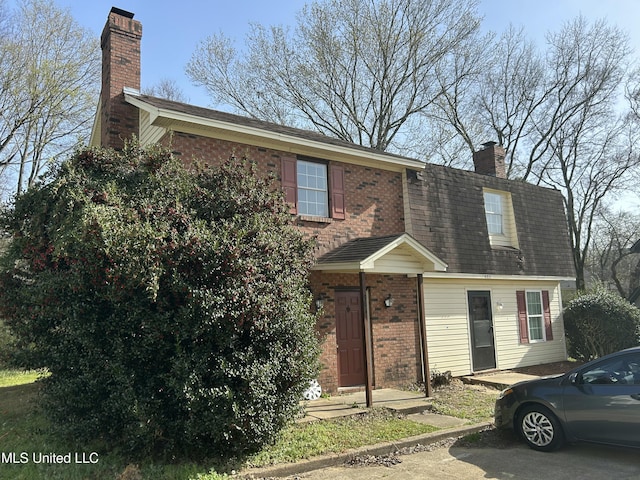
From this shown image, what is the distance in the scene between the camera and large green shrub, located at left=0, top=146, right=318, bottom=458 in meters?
5.63

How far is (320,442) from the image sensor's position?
673 centimetres

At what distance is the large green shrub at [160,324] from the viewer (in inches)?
222

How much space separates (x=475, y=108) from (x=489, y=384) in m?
21.3

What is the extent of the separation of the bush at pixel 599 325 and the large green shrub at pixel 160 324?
11970 mm

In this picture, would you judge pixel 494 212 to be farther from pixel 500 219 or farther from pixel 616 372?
pixel 616 372

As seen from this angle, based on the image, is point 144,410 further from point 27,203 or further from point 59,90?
point 59,90

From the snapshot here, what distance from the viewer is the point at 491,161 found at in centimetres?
1623

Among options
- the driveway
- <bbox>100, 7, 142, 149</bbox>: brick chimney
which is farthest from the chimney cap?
the driveway

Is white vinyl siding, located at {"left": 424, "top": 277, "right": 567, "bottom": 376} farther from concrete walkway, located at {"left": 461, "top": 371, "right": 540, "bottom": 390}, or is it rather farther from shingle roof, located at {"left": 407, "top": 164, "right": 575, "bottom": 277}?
shingle roof, located at {"left": 407, "top": 164, "right": 575, "bottom": 277}

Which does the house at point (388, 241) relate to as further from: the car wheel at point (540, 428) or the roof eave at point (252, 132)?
the car wheel at point (540, 428)

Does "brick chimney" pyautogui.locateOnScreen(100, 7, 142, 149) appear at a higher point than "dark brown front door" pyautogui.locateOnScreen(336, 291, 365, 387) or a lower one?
higher

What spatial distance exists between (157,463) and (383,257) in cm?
559

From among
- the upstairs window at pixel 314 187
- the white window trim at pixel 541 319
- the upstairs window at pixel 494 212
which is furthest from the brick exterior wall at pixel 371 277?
the white window trim at pixel 541 319

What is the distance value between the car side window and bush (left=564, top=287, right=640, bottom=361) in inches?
382
